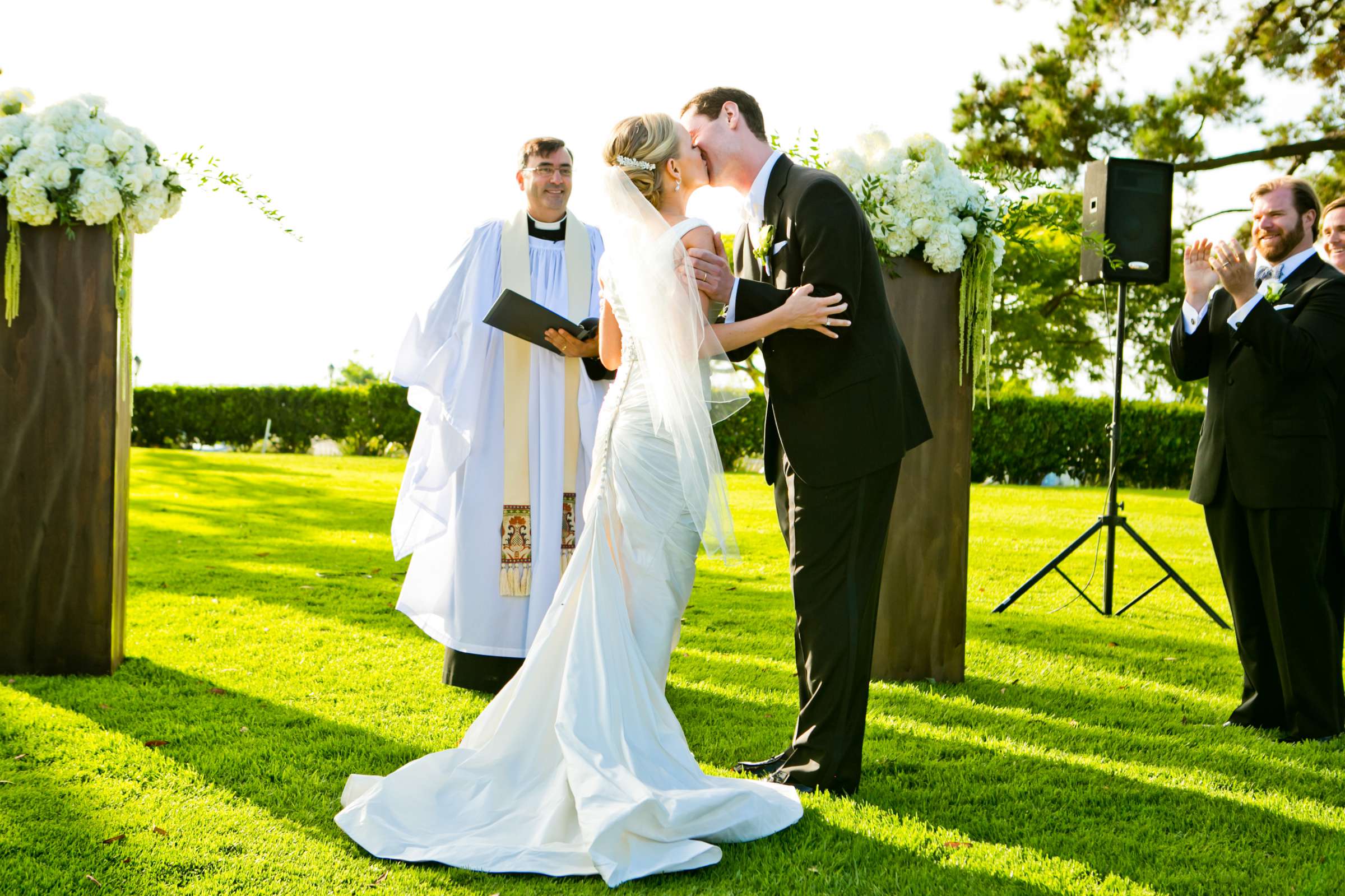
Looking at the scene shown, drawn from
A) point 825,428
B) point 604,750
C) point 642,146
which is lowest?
point 604,750

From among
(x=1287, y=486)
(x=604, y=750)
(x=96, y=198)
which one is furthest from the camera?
(x=96, y=198)

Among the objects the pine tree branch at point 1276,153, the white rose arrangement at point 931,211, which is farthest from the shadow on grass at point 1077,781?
the pine tree branch at point 1276,153

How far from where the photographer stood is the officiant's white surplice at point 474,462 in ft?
17.0

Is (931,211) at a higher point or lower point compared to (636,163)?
higher

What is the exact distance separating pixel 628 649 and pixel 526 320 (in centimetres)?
173

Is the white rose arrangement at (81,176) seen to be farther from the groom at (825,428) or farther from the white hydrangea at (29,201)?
the groom at (825,428)

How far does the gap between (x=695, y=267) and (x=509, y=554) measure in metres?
2.19

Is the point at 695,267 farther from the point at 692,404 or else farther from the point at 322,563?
the point at 322,563

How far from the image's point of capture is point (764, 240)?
3.76 meters

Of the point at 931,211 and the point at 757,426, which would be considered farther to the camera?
the point at 757,426

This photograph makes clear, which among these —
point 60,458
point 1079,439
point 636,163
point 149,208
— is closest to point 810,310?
point 636,163

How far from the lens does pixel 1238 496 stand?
457 centimetres

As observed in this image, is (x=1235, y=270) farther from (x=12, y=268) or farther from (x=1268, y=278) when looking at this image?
(x=12, y=268)

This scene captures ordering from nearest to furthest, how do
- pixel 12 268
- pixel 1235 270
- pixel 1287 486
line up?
pixel 1235 270 → pixel 1287 486 → pixel 12 268
